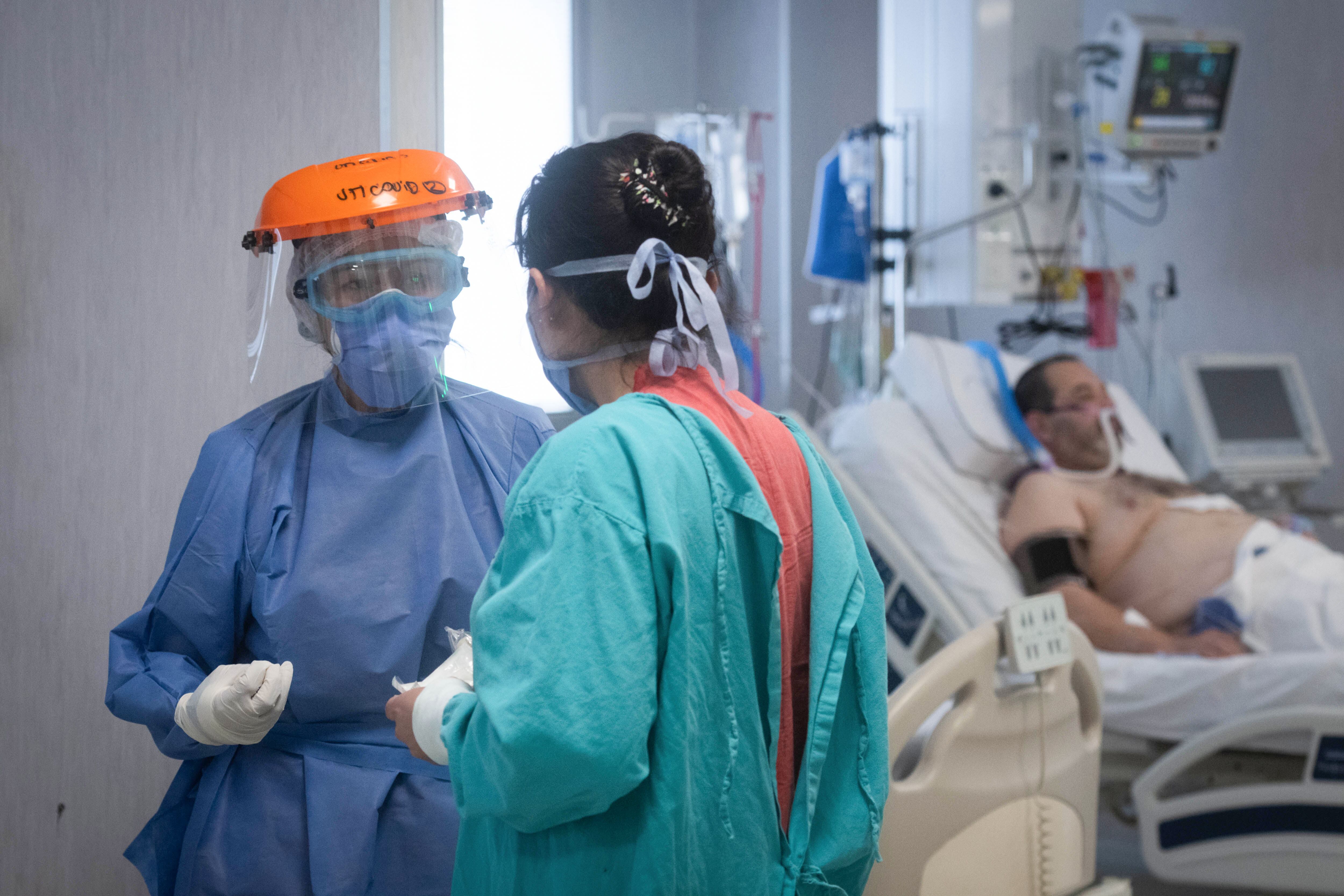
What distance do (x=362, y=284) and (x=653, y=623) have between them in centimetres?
44

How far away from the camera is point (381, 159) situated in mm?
965

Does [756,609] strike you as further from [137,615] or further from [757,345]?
[757,345]

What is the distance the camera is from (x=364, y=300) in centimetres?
96

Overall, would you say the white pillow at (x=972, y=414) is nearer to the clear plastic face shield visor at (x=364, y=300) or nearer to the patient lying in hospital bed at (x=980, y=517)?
the patient lying in hospital bed at (x=980, y=517)

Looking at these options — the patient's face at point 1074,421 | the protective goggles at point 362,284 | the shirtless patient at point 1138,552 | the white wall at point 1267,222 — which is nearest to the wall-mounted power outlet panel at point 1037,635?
the protective goggles at point 362,284

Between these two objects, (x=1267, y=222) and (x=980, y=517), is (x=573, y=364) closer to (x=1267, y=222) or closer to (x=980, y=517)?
(x=980, y=517)

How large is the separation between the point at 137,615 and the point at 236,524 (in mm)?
132

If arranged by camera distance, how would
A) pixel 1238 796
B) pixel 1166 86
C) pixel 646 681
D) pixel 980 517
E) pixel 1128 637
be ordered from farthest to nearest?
pixel 1166 86 < pixel 980 517 < pixel 1128 637 < pixel 1238 796 < pixel 646 681

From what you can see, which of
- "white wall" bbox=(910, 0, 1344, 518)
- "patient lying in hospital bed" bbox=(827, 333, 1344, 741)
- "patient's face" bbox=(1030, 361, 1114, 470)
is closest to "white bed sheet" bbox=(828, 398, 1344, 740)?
"patient lying in hospital bed" bbox=(827, 333, 1344, 741)

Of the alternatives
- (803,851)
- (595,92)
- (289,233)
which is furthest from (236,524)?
(595,92)

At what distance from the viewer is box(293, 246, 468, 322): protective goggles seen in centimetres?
96

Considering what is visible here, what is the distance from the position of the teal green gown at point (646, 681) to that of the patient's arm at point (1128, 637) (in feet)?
5.71

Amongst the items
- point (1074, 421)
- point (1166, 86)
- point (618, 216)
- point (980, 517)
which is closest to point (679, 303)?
point (618, 216)

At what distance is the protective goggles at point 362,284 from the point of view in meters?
0.96
